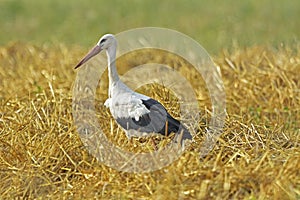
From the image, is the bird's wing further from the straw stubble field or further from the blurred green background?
the blurred green background

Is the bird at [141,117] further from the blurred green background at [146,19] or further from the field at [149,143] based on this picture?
the blurred green background at [146,19]

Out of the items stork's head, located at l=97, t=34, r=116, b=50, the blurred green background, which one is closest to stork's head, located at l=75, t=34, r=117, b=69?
stork's head, located at l=97, t=34, r=116, b=50

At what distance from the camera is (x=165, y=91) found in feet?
19.2

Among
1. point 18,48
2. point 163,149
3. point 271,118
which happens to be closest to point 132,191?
point 163,149

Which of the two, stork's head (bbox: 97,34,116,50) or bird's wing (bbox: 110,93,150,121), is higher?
stork's head (bbox: 97,34,116,50)

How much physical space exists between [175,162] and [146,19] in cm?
1165

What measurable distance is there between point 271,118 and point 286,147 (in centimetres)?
176

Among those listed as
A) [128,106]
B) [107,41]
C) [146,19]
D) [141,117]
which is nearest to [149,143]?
[141,117]

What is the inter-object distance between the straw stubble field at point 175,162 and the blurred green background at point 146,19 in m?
5.53

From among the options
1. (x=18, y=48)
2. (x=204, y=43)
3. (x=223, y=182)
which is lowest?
(x=204, y=43)

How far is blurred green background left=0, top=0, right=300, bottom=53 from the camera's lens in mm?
14008

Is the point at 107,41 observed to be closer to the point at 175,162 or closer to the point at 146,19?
the point at 175,162

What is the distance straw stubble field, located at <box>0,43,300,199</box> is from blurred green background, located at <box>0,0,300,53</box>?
5527mm

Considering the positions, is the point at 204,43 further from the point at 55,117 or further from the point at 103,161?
the point at 103,161
